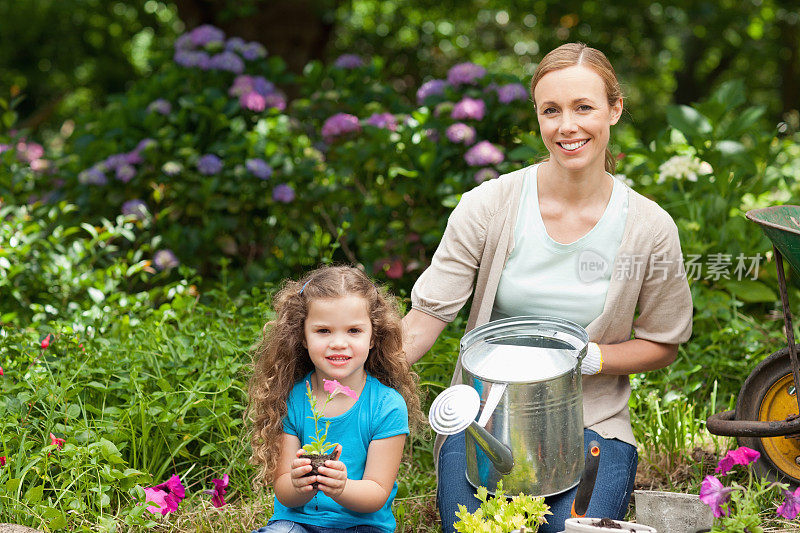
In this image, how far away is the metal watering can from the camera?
74.7 inches

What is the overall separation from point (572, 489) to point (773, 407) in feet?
2.37

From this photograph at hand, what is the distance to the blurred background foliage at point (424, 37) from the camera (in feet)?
19.4

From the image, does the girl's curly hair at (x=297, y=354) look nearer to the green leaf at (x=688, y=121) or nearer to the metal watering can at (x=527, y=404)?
the metal watering can at (x=527, y=404)

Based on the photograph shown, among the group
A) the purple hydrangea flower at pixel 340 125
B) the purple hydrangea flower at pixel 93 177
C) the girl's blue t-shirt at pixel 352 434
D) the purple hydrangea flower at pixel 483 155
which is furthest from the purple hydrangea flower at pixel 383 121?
the girl's blue t-shirt at pixel 352 434

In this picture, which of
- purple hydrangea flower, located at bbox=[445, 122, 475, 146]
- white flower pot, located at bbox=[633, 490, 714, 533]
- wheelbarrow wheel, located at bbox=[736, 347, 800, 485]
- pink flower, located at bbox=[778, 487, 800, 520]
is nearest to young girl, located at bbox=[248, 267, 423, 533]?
white flower pot, located at bbox=[633, 490, 714, 533]

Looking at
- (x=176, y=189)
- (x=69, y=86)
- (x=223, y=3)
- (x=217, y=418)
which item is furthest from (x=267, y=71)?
(x=69, y=86)

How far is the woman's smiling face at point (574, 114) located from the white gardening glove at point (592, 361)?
0.46 meters

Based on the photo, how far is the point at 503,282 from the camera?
7.60 ft

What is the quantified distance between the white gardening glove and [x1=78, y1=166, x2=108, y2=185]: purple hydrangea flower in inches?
112

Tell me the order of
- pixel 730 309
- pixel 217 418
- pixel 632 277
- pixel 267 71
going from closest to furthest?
pixel 632 277
pixel 217 418
pixel 730 309
pixel 267 71

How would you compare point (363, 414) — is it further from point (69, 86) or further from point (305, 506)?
point (69, 86)

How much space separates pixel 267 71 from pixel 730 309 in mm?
2647

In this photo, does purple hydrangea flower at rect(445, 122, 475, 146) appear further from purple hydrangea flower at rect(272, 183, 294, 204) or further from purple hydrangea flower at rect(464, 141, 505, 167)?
purple hydrangea flower at rect(272, 183, 294, 204)

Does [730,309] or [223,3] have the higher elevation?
[223,3]
